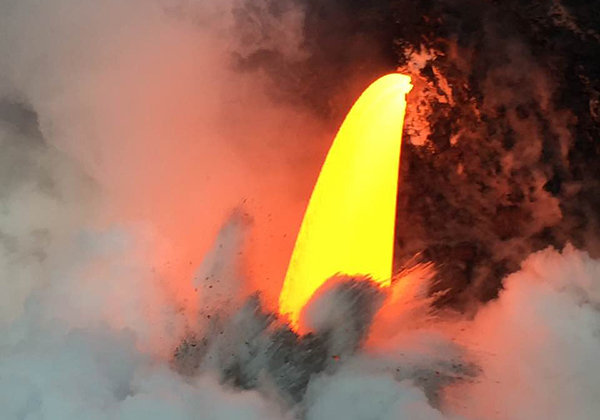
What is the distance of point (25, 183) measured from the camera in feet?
6.49

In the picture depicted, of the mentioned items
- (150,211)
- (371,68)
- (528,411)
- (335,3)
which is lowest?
(528,411)

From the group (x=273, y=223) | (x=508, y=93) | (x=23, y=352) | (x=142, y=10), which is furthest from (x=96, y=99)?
(x=508, y=93)

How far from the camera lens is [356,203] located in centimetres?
189

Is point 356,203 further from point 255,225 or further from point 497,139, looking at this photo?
point 497,139

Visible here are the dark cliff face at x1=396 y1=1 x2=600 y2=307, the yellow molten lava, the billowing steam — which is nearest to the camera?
the billowing steam

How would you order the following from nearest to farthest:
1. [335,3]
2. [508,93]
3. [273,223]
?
[273,223]
[508,93]
[335,3]

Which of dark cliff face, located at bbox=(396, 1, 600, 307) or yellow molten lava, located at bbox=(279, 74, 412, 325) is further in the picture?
dark cliff face, located at bbox=(396, 1, 600, 307)

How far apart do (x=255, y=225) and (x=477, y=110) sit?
2.18 ft

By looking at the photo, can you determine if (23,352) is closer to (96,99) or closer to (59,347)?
(59,347)

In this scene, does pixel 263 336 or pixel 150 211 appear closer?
pixel 263 336

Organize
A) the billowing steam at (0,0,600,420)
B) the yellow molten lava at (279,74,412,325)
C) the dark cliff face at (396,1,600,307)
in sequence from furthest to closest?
the dark cliff face at (396,1,600,307) → the yellow molten lava at (279,74,412,325) → the billowing steam at (0,0,600,420)

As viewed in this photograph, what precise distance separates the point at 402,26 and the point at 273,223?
2.18 feet

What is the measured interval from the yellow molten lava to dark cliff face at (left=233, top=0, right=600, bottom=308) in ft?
0.13

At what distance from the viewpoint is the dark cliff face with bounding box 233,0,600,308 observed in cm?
192
